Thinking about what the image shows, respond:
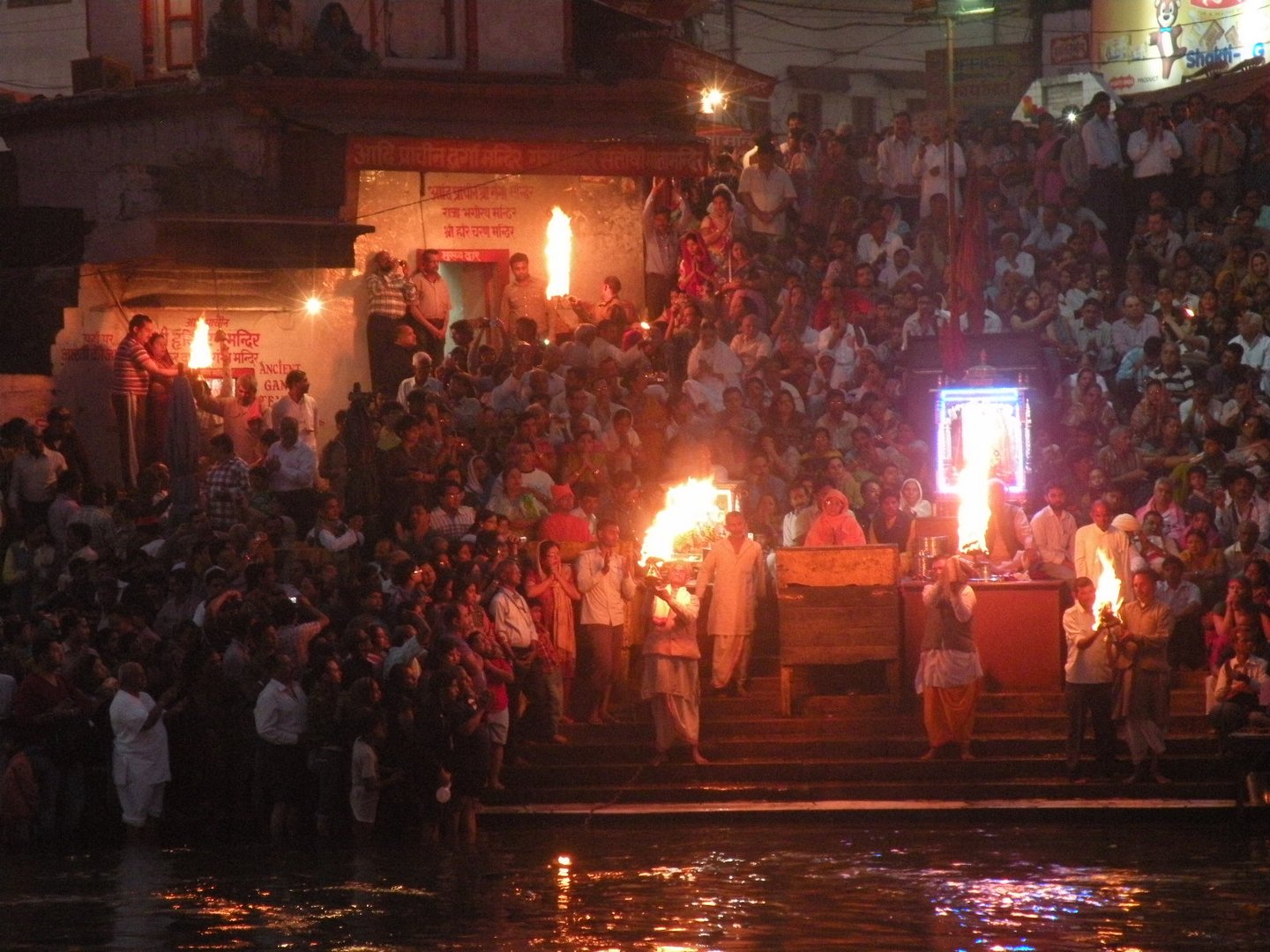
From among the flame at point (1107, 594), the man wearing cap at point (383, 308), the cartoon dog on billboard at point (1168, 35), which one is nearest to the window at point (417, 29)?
the man wearing cap at point (383, 308)

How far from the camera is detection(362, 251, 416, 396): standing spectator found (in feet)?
79.3

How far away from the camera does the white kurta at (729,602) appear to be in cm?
1858

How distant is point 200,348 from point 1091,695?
12.0 metres

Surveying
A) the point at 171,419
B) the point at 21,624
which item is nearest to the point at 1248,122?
the point at 171,419

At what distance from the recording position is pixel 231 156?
2520cm

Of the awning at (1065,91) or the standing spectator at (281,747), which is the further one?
the awning at (1065,91)

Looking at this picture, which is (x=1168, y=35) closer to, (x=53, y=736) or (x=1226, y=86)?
(x=1226, y=86)

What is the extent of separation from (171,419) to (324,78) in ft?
18.0

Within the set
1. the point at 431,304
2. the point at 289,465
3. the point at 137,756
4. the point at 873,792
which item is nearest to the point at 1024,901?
the point at 873,792

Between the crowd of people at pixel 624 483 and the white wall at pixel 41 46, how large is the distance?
43.7 ft

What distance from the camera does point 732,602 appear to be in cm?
1859

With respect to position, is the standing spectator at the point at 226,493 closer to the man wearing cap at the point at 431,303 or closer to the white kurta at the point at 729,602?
the white kurta at the point at 729,602

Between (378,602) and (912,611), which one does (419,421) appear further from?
(912,611)

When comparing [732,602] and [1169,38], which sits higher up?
[1169,38]
